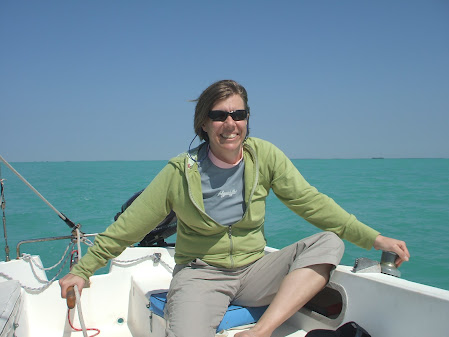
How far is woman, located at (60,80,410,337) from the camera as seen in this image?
174 centimetres

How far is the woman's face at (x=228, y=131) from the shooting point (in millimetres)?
1862

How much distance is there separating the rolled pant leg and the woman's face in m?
0.57

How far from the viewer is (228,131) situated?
1.86m

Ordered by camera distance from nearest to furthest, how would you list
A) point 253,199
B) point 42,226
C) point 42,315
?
point 253,199 → point 42,315 → point 42,226

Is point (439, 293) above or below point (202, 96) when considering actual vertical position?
below

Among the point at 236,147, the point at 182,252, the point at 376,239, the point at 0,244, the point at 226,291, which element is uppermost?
the point at 236,147

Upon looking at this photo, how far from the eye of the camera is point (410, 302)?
1.53m

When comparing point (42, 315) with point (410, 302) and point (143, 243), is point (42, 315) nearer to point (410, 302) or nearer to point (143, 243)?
point (143, 243)

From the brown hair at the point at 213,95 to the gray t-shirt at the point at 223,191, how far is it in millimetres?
218

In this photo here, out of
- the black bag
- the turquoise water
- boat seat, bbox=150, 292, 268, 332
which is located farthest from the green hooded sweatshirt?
the turquoise water

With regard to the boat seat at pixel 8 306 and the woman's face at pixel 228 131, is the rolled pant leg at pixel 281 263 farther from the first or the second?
the boat seat at pixel 8 306

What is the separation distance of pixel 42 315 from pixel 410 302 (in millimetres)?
2318

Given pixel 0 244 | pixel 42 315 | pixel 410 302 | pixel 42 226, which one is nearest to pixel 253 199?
pixel 410 302

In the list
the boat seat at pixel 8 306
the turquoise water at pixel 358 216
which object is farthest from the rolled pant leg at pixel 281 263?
the turquoise water at pixel 358 216
